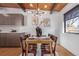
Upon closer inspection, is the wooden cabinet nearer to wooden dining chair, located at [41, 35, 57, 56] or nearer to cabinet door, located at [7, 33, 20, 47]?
cabinet door, located at [7, 33, 20, 47]

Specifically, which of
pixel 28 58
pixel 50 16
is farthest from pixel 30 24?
pixel 28 58

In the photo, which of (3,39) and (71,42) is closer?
(3,39)

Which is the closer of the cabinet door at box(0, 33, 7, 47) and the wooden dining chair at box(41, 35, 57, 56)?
the wooden dining chair at box(41, 35, 57, 56)

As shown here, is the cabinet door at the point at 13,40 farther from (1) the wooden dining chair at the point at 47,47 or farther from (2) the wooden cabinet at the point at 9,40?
(1) the wooden dining chair at the point at 47,47

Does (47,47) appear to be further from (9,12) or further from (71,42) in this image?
(9,12)

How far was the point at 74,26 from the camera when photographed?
357cm

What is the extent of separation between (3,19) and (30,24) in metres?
0.70

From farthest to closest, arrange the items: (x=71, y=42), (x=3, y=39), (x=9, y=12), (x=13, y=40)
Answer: (x=71, y=42) → (x=3, y=39) → (x=13, y=40) → (x=9, y=12)

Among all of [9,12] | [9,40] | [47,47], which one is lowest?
[47,47]

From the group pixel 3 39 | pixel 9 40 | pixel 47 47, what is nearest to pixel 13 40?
pixel 9 40

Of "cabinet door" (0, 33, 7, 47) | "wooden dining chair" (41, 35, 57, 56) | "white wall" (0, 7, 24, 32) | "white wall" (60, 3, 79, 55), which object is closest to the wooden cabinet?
"cabinet door" (0, 33, 7, 47)

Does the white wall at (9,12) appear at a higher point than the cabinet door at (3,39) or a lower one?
higher

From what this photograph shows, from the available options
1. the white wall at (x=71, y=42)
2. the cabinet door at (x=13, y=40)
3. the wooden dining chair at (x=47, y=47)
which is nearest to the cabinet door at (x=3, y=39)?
the cabinet door at (x=13, y=40)

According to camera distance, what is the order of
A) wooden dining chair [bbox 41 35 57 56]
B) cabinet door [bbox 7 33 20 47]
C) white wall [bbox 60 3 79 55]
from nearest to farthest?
wooden dining chair [bbox 41 35 57 56]
cabinet door [bbox 7 33 20 47]
white wall [bbox 60 3 79 55]
